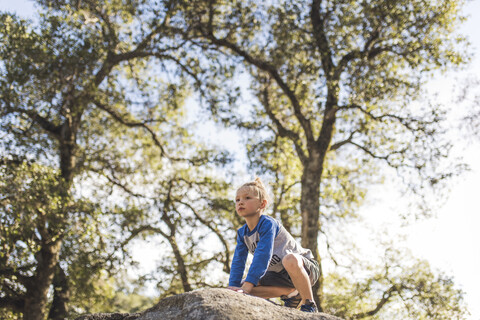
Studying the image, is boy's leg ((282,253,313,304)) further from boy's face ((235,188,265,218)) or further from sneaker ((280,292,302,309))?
boy's face ((235,188,265,218))

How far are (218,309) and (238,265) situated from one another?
1.64 meters

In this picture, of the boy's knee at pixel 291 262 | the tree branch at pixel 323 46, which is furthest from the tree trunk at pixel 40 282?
the boy's knee at pixel 291 262

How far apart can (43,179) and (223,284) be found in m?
7.30

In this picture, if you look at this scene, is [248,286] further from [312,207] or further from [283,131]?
[283,131]

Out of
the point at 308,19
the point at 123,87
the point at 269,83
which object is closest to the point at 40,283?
the point at 123,87

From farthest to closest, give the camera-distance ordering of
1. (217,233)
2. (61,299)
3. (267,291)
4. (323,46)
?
1. (217,233)
2. (61,299)
3. (323,46)
4. (267,291)

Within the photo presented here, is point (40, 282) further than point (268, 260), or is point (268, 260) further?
point (40, 282)

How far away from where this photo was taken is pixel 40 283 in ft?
45.1

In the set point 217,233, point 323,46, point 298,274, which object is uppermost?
point 323,46

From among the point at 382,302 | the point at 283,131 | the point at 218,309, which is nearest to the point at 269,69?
the point at 283,131

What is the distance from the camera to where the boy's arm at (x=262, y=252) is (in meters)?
4.25

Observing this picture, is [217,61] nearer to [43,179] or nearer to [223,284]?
[43,179]

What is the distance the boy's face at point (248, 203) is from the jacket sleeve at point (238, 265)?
32 cm

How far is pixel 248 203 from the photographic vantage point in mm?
4867
